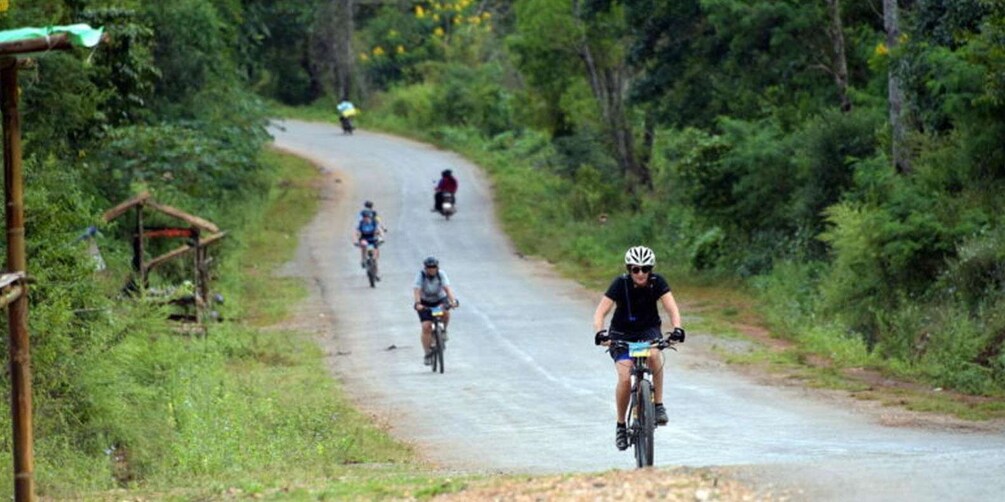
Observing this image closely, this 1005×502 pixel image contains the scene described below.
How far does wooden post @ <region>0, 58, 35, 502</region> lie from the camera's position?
10.5 metres

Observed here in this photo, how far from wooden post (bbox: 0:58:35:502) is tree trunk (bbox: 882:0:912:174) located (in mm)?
19129

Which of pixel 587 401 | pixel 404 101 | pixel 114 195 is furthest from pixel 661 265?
pixel 404 101

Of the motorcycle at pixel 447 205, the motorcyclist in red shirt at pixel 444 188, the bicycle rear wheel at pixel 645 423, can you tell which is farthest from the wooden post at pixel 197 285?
the motorcyclist in red shirt at pixel 444 188

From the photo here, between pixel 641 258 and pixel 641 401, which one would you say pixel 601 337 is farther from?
pixel 641 258

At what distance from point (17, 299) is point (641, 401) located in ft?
15.7

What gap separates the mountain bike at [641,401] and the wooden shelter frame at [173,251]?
13884mm

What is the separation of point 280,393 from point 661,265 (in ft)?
54.6

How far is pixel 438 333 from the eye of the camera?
2269 centimetres

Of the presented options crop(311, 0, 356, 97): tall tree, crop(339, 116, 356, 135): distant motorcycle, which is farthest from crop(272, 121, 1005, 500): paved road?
crop(311, 0, 356, 97): tall tree

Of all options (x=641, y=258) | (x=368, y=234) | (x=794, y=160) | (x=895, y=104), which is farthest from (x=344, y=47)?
(x=641, y=258)

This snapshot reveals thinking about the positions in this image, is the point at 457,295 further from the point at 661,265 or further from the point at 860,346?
the point at 860,346

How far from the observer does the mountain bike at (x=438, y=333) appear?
2261 cm

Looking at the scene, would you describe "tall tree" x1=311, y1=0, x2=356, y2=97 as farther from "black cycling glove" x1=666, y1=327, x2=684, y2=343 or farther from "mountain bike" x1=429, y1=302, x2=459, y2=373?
"black cycling glove" x1=666, y1=327, x2=684, y2=343

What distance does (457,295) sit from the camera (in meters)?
32.9
